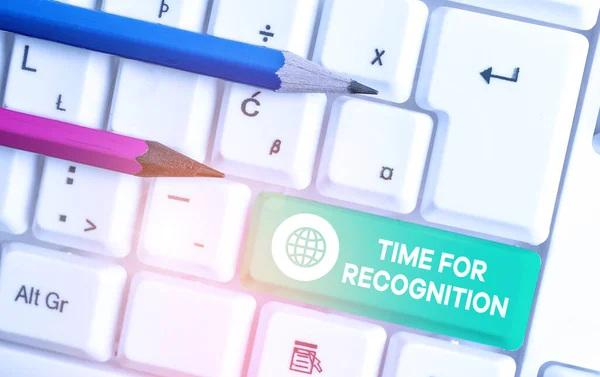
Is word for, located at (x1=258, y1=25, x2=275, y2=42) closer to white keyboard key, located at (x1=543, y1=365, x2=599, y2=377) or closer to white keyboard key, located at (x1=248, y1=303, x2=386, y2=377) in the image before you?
white keyboard key, located at (x1=248, y1=303, x2=386, y2=377)

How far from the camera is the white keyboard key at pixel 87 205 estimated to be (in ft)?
1.33

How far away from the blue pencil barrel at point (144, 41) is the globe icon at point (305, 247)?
117 millimetres

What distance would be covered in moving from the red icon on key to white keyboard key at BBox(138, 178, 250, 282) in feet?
0.26

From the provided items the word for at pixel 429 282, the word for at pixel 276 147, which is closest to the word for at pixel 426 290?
the word for at pixel 429 282

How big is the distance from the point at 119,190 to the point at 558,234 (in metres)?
0.35

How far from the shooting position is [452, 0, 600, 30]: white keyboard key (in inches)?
15.2

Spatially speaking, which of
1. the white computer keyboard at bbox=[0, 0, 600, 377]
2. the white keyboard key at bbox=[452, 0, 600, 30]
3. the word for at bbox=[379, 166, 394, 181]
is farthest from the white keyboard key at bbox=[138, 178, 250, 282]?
the white keyboard key at bbox=[452, 0, 600, 30]

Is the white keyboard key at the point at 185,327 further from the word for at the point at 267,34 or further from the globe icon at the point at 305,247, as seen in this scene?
the word for at the point at 267,34

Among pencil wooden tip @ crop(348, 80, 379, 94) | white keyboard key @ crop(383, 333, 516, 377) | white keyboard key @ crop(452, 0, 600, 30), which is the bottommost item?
white keyboard key @ crop(383, 333, 516, 377)

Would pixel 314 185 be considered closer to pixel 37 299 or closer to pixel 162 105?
pixel 162 105

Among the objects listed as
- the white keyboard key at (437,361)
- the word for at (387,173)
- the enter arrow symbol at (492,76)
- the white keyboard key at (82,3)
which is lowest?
the white keyboard key at (437,361)

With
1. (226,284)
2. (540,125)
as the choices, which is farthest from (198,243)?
(540,125)

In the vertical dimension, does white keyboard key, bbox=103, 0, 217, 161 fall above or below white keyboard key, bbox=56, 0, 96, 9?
below

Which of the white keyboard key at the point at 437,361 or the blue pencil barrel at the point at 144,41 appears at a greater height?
the blue pencil barrel at the point at 144,41
